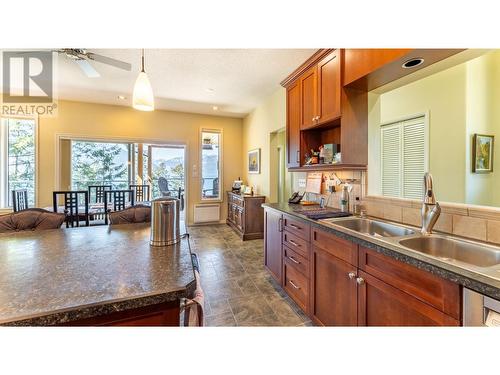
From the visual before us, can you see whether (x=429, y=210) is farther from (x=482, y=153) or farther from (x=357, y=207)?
(x=482, y=153)

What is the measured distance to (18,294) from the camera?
0.77m

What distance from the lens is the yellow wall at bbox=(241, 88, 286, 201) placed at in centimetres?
390

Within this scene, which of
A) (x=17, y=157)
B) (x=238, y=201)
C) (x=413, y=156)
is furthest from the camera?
(x=238, y=201)

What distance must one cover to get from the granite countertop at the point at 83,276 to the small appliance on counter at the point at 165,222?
5cm

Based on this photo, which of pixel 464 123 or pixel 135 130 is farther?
pixel 135 130

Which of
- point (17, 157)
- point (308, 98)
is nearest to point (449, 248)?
point (308, 98)

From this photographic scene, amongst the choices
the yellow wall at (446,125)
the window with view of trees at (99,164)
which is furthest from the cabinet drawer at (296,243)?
the window with view of trees at (99,164)

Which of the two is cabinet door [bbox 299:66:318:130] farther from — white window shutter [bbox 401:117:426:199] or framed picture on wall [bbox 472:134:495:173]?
framed picture on wall [bbox 472:134:495:173]

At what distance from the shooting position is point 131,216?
2082mm

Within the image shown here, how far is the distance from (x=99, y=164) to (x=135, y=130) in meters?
1.21
